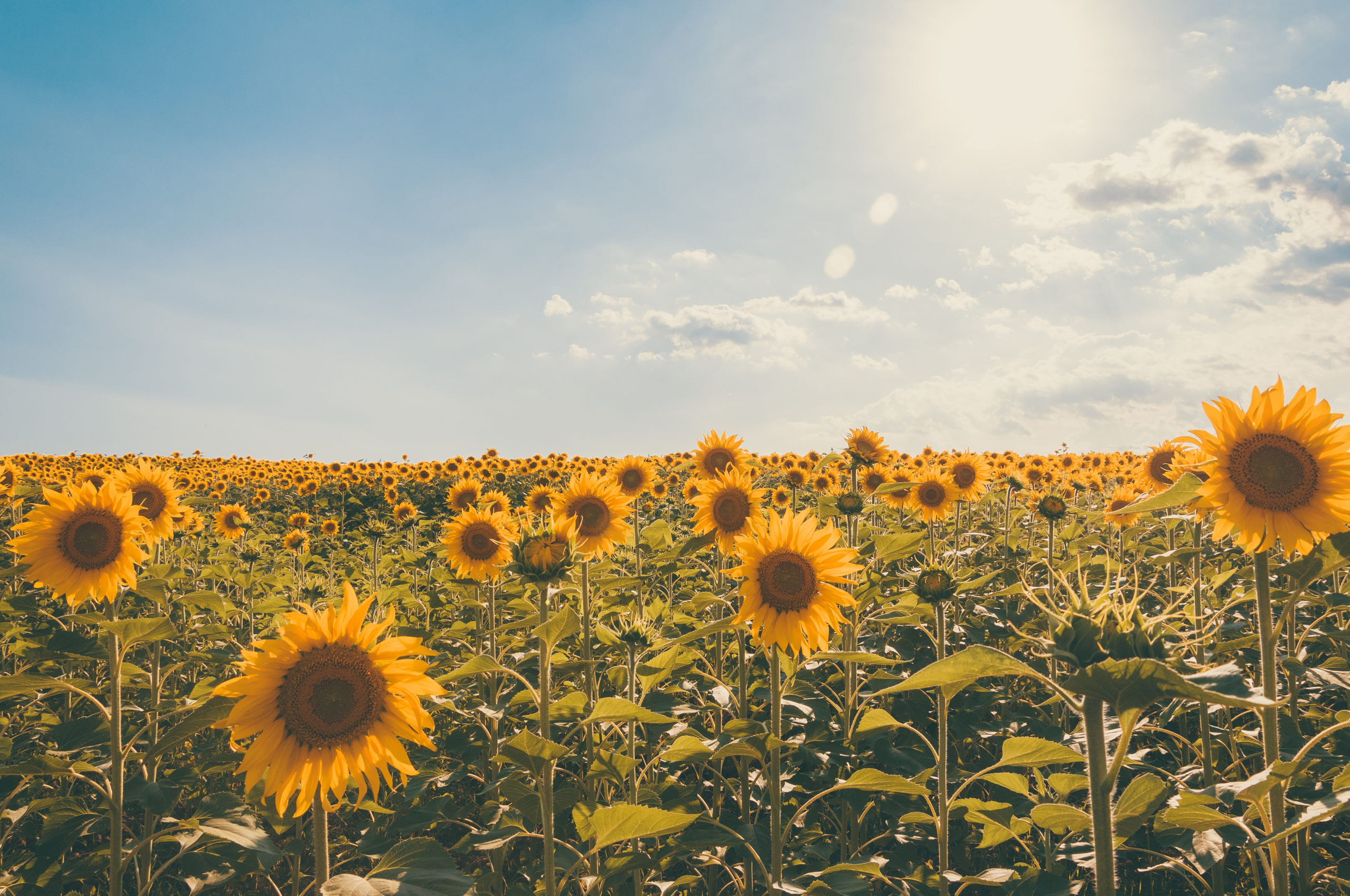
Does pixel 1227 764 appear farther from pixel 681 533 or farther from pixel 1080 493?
pixel 1080 493

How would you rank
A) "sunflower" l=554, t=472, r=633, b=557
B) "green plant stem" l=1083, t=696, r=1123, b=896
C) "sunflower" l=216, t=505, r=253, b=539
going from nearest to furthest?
"green plant stem" l=1083, t=696, r=1123, b=896
"sunflower" l=554, t=472, r=633, b=557
"sunflower" l=216, t=505, r=253, b=539

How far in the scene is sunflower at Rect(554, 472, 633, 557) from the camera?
16.7ft

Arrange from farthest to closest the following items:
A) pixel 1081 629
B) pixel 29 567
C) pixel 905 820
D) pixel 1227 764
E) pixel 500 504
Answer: pixel 500 504 → pixel 1227 764 → pixel 29 567 → pixel 905 820 → pixel 1081 629

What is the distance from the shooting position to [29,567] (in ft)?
11.7

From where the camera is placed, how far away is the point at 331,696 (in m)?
2.21

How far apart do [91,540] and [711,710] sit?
3858mm

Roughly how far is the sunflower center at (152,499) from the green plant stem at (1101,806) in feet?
18.5

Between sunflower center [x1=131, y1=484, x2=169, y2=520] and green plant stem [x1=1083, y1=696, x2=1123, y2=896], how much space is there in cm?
565

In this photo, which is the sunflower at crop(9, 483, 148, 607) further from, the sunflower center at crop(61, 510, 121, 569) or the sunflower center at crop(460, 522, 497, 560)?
the sunflower center at crop(460, 522, 497, 560)

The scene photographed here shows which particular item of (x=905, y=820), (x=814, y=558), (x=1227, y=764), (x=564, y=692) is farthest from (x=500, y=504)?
(x=1227, y=764)

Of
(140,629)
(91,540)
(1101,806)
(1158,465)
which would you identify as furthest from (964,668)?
(1158,465)

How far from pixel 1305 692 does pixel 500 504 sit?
7.84 meters

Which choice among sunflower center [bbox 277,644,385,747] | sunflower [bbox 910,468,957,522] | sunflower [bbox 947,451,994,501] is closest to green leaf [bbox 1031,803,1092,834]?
sunflower center [bbox 277,644,385,747]

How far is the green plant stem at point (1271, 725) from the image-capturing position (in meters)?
2.24
